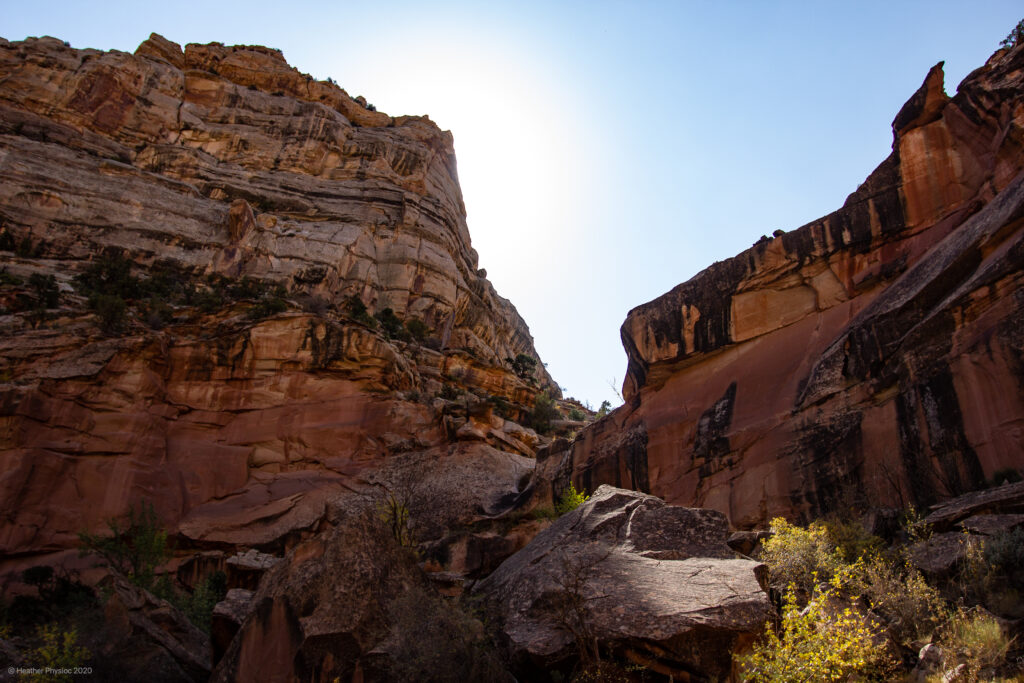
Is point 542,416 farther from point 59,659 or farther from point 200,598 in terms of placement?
point 59,659

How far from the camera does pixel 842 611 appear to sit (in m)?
9.51

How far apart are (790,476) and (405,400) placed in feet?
70.7

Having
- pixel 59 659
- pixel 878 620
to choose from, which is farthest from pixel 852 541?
pixel 59 659

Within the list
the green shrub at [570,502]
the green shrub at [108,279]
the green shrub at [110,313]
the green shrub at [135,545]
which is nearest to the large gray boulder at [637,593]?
the green shrub at [570,502]

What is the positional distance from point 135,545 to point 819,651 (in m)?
25.7

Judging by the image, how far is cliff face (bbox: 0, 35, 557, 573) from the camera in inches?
1139

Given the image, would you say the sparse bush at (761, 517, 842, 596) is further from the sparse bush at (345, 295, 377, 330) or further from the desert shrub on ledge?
the sparse bush at (345, 295, 377, 330)

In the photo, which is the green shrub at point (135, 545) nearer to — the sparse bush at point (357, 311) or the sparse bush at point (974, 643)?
the sparse bush at point (357, 311)

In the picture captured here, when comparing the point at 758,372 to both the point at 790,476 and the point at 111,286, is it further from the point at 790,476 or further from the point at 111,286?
the point at 111,286

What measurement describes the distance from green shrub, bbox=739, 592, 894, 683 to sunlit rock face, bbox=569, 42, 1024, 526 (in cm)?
716

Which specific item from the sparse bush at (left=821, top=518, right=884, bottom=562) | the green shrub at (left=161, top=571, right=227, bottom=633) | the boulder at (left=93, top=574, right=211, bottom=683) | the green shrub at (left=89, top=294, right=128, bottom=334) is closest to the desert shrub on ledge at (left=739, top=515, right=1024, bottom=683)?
the sparse bush at (left=821, top=518, right=884, bottom=562)

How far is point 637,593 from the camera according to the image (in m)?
10.3

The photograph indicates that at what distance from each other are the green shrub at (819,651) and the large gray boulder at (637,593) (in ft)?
1.25

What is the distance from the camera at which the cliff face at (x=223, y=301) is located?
28938 mm
